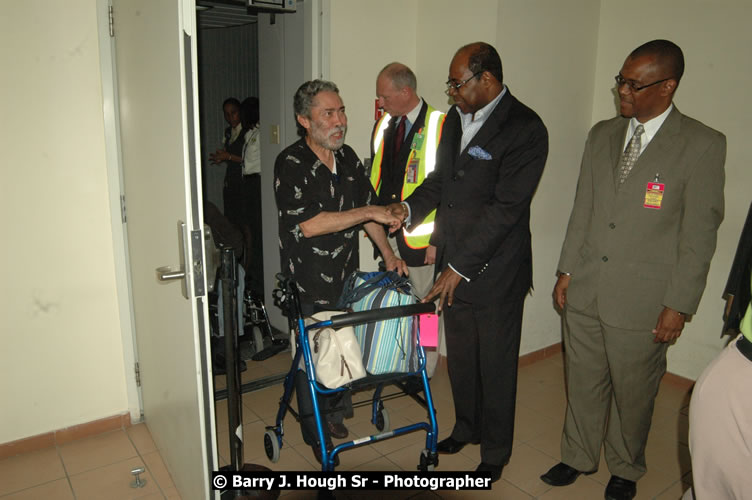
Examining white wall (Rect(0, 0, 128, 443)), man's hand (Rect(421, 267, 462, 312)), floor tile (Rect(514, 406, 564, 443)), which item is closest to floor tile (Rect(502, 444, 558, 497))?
floor tile (Rect(514, 406, 564, 443))

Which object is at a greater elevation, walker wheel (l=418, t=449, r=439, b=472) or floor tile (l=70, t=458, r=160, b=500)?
walker wheel (l=418, t=449, r=439, b=472)

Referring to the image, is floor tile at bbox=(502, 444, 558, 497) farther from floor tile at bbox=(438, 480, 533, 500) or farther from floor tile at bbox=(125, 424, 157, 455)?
floor tile at bbox=(125, 424, 157, 455)

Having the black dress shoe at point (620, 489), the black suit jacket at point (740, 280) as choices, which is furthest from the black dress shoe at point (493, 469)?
the black suit jacket at point (740, 280)

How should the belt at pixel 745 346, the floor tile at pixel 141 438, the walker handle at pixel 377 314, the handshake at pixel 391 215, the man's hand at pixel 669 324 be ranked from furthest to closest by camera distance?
the floor tile at pixel 141 438, the handshake at pixel 391 215, the man's hand at pixel 669 324, the walker handle at pixel 377 314, the belt at pixel 745 346

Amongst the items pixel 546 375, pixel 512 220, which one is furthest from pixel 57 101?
pixel 546 375

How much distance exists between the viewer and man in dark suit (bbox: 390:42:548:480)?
226 centimetres

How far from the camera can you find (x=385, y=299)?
7.08 ft

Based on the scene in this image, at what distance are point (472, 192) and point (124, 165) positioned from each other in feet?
5.47

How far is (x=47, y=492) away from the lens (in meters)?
2.37

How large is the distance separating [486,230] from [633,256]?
60 centimetres

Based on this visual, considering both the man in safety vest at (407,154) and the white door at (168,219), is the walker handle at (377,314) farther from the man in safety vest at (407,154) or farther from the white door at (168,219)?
the man in safety vest at (407,154)

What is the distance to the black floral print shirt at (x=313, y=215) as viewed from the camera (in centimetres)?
232

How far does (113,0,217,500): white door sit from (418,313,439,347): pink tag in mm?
936

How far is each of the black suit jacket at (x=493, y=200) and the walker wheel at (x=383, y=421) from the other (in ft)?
2.67
